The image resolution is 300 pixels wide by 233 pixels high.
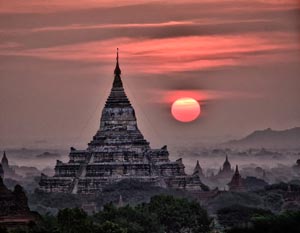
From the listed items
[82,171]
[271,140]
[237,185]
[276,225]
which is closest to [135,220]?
[276,225]

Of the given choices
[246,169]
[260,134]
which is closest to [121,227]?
[260,134]

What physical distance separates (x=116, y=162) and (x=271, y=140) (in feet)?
77.8

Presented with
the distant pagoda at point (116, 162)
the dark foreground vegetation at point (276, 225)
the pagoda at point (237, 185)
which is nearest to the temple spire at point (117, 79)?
the distant pagoda at point (116, 162)

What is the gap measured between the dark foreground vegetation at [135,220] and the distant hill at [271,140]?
35.3 meters

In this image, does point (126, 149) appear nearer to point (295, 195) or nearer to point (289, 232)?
point (295, 195)

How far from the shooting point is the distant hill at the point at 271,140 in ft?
358

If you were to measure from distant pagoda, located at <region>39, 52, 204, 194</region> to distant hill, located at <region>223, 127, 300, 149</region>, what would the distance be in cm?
1081

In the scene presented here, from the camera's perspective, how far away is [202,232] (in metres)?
66.9

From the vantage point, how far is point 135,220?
2512 inches

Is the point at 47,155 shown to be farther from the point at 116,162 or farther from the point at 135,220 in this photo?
the point at 135,220

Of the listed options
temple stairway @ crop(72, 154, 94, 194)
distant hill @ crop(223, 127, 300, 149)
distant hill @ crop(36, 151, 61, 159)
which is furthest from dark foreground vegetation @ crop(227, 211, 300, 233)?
distant hill @ crop(223, 127, 300, 149)

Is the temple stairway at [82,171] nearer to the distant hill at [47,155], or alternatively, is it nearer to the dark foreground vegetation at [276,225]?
the distant hill at [47,155]

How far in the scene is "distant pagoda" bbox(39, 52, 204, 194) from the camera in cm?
9250

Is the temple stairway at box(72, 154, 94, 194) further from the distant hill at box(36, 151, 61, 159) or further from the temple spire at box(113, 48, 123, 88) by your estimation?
the distant hill at box(36, 151, 61, 159)
